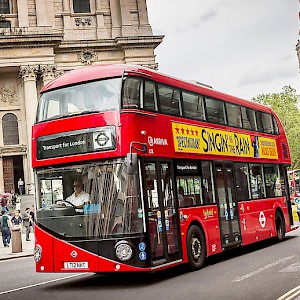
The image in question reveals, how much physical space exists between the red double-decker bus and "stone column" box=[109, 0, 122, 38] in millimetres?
40063

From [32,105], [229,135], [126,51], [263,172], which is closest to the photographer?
[229,135]

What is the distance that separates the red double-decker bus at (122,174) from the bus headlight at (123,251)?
17mm

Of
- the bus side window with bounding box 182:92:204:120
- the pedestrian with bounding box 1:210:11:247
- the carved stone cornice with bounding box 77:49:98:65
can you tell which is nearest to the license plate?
the bus side window with bounding box 182:92:204:120

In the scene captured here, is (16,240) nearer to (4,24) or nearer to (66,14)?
(4,24)

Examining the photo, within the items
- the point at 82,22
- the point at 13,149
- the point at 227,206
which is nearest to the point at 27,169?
the point at 13,149

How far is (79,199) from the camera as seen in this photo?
10969 mm

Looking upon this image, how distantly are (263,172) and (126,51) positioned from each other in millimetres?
36124

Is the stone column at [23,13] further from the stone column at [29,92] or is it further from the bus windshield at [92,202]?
the bus windshield at [92,202]

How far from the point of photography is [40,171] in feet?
37.5

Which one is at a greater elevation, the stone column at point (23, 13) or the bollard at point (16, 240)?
the stone column at point (23, 13)

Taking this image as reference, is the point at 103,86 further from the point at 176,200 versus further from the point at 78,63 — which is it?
the point at 78,63

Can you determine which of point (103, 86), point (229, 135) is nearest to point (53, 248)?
point (103, 86)

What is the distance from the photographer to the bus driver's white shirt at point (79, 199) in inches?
429

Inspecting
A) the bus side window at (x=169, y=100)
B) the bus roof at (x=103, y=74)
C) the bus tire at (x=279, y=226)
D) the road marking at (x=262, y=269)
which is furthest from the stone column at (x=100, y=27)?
the road marking at (x=262, y=269)
